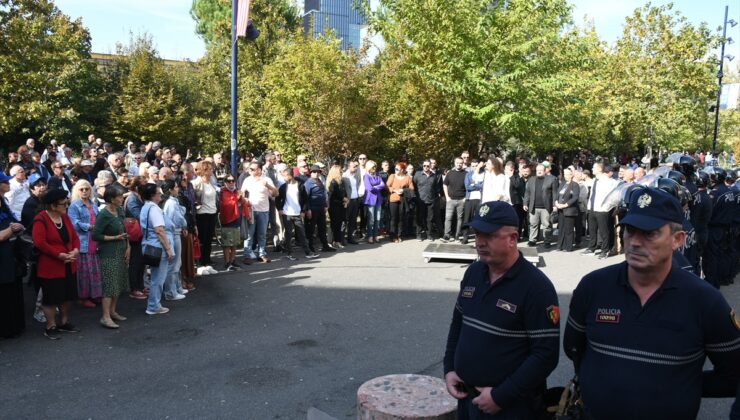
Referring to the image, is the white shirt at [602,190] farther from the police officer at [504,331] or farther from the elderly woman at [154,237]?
the police officer at [504,331]

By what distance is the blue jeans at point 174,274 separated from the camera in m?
8.80

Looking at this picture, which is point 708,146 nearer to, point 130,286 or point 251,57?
point 251,57

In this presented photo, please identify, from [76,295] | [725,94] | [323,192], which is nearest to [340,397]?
[76,295]

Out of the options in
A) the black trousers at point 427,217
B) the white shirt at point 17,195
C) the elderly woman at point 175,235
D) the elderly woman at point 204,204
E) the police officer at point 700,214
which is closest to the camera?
the police officer at point 700,214

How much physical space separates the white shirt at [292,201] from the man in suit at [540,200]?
564 centimetres

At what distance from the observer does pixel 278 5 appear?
33531 millimetres

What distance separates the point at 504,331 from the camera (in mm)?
3139

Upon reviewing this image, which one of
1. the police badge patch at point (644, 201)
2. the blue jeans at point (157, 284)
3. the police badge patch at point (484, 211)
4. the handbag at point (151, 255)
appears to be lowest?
the blue jeans at point (157, 284)

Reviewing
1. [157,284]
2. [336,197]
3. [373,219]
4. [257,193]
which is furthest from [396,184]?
[157,284]

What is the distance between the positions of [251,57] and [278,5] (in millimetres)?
4845

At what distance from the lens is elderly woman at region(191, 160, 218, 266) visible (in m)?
10.6

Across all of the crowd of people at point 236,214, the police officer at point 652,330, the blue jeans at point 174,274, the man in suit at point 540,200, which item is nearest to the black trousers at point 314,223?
the crowd of people at point 236,214

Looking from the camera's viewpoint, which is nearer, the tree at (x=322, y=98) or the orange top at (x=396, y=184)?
the orange top at (x=396, y=184)

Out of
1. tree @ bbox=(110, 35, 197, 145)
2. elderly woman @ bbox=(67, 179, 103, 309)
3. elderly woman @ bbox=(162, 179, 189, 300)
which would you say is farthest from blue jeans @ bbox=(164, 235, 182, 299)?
tree @ bbox=(110, 35, 197, 145)
